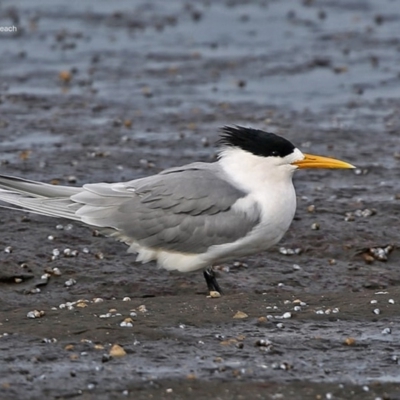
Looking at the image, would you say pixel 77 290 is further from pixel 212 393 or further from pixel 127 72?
pixel 127 72

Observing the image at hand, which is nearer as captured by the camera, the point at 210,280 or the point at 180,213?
the point at 180,213

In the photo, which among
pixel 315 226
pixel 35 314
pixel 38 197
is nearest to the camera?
pixel 35 314

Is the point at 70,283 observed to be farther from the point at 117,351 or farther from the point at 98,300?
the point at 117,351

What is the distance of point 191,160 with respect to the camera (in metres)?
13.2

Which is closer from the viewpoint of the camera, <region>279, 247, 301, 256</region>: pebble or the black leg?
the black leg

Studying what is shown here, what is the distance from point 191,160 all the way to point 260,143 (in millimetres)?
4223

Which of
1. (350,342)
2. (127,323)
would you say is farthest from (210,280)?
(350,342)

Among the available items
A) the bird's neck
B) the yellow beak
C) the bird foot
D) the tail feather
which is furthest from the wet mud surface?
the yellow beak

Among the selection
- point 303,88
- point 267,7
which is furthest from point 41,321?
point 267,7

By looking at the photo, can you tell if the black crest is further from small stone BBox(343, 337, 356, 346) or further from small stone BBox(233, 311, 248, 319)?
small stone BBox(343, 337, 356, 346)

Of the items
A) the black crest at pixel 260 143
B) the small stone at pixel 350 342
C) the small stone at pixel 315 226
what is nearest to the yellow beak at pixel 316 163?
the black crest at pixel 260 143

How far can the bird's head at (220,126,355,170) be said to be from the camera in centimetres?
902

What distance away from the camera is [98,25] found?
826 inches

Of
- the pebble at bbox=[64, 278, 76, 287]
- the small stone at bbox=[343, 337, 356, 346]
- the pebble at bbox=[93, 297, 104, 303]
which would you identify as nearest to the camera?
the small stone at bbox=[343, 337, 356, 346]
